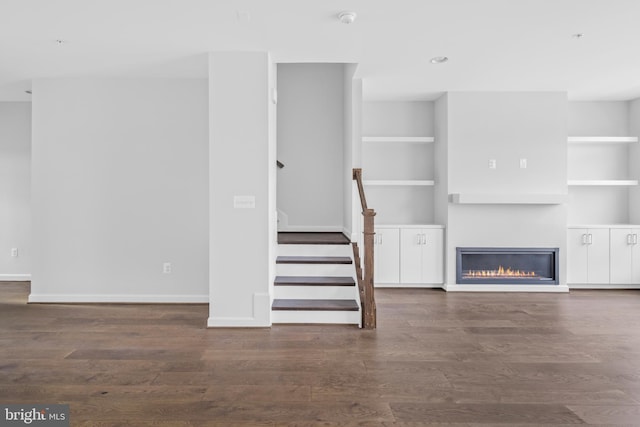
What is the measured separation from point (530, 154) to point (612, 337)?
277 cm

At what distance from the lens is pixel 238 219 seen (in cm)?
421

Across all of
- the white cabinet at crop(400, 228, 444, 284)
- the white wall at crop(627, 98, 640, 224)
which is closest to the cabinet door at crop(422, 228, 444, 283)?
the white cabinet at crop(400, 228, 444, 284)

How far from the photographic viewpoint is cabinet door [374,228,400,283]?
6.08m

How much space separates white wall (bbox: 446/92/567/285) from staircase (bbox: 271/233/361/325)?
1.86 metres

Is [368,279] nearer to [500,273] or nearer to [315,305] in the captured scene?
[315,305]

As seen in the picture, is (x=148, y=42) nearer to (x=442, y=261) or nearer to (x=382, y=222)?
(x=382, y=222)

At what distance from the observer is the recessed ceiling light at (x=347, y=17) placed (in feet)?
11.0

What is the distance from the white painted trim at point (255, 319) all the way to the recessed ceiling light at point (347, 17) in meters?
2.45

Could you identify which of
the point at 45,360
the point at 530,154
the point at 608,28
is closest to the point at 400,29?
the point at 608,28

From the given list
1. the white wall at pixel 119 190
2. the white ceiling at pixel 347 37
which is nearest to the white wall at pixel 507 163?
the white ceiling at pixel 347 37

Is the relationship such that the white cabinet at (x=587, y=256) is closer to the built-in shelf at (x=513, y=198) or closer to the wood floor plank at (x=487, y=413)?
the built-in shelf at (x=513, y=198)

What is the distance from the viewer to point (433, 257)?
6.10 m

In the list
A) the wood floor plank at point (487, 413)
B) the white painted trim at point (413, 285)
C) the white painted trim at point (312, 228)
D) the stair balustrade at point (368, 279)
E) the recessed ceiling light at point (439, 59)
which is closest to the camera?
the wood floor plank at point (487, 413)

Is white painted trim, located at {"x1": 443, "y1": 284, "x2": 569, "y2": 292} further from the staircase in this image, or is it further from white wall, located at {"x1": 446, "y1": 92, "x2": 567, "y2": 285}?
the staircase
